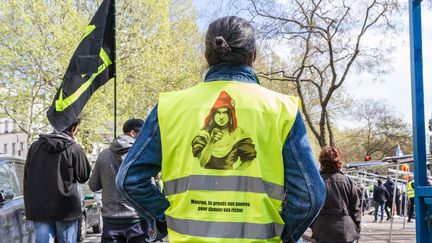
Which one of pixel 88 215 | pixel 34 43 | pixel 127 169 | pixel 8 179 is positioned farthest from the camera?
pixel 34 43

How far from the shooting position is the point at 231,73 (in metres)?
2.32

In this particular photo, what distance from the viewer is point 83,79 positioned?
6.44 m

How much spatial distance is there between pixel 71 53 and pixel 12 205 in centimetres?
1885

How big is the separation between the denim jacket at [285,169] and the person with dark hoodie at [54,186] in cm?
348

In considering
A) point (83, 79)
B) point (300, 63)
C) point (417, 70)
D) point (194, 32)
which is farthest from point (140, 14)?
point (417, 70)

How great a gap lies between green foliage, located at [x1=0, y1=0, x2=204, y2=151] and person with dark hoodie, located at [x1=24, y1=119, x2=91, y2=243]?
1572 cm

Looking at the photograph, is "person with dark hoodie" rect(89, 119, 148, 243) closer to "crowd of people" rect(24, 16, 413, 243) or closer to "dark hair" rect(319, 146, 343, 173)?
"dark hair" rect(319, 146, 343, 173)

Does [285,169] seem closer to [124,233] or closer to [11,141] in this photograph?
[124,233]

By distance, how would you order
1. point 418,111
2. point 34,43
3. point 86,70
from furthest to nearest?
point 34,43, point 86,70, point 418,111

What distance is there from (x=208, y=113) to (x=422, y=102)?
4.77 feet

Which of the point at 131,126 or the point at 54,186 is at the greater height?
the point at 131,126

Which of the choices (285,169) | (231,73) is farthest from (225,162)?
(231,73)

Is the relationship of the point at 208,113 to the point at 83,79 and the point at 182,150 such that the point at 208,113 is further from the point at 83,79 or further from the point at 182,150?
the point at 83,79

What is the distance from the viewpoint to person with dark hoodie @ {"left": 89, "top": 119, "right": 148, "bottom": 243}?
5516 mm
